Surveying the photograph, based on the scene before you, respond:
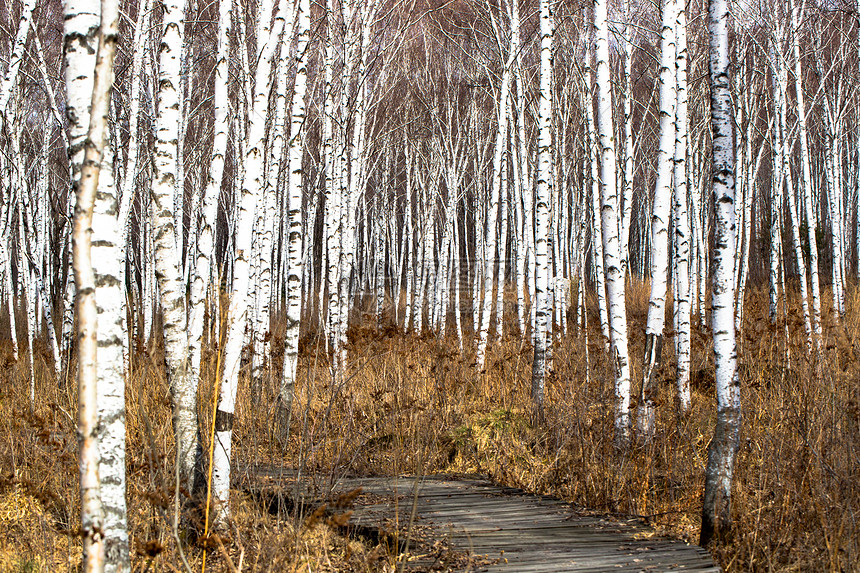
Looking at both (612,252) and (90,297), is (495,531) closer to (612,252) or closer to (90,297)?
(612,252)

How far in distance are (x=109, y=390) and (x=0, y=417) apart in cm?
441

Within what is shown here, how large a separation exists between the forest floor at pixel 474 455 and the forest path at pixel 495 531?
0.14m

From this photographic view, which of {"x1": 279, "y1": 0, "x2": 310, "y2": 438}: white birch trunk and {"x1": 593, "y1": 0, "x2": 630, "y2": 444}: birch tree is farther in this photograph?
{"x1": 593, "y1": 0, "x2": 630, "y2": 444}: birch tree

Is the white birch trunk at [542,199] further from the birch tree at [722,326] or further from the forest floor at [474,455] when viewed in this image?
the birch tree at [722,326]

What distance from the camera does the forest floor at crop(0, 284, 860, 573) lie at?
3.00 m

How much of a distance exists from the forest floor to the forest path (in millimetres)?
145

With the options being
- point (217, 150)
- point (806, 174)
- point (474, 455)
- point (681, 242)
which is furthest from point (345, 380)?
point (806, 174)

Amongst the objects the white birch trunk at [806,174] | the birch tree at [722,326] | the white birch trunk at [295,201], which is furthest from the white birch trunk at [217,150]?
the white birch trunk at [806,174]

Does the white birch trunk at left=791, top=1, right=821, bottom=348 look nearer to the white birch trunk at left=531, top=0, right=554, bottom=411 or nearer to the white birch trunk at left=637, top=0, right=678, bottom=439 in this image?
the white birch trunk at left=531, top=0, right=554, bottom=411

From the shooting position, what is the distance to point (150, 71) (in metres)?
6.68

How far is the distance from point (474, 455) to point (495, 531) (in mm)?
1949

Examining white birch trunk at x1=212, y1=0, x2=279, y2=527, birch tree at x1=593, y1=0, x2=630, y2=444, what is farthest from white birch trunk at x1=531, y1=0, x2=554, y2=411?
white birch trunk at x1=212, y1=0, x2=279, y2=527

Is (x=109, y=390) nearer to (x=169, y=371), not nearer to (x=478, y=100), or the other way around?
(x=169, y=371)

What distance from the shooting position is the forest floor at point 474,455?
2996 mm
